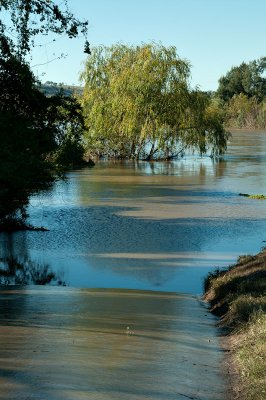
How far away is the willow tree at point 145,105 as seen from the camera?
4053 cm

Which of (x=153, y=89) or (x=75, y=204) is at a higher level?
(x=153, y=89)

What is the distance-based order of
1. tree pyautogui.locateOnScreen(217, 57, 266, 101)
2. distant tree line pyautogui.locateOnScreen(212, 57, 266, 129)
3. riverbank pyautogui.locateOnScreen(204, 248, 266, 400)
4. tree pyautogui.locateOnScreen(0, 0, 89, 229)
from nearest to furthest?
riverbank pyautogui.locateOnScreen(204, 248, 266, 400)
tree pyautogui.locateOnScreen(0, 0, 89, 229)
distant tree line pyautogui.locateOnScreen(212, 57, 266, 129)
tree pyautogui.locateOnScreen(217, 57, 266, 101)

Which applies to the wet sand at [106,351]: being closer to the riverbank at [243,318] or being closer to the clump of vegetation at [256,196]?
the riverbank at [243,318]

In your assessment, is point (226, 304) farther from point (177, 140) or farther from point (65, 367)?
point (177, 140)

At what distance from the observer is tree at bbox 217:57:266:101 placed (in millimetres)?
114688

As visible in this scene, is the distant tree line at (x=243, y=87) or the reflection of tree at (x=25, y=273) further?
the distant tree line at (x=243, y=87)

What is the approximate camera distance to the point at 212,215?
2286cm

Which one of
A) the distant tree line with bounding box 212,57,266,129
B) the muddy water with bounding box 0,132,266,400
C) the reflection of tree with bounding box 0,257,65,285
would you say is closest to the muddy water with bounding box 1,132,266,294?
the muddy water with bounding box 0,132,266,400

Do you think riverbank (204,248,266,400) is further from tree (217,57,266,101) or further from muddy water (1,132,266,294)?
tree (217,57,266,101)

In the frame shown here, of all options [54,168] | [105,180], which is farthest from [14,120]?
[105,180]

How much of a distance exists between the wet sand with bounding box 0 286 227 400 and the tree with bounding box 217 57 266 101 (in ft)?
356

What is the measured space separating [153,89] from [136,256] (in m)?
26.1

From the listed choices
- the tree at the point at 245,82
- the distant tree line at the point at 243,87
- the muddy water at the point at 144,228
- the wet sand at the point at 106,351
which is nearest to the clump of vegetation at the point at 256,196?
the muddy water at the point at 144,228

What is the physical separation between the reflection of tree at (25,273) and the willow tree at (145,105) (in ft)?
85.4
